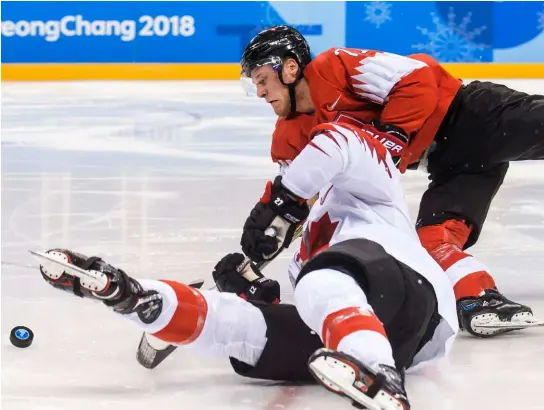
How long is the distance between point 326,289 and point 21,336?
0.83 metres

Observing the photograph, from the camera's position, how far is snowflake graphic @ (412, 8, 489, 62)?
891 centimetres

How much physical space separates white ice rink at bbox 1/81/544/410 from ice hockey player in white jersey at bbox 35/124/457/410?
0.36ft

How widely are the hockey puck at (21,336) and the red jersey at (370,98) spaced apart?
0.91 m

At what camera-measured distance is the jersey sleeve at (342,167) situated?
6.71 feet

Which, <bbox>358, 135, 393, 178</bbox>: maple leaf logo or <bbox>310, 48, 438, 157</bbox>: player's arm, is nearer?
<bbox>358, 135, 393, 178</bbox>: maple leaf logo

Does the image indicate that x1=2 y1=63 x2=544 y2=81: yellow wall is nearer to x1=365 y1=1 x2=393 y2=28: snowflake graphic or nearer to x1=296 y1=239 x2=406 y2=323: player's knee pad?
x1=365 y1=1 x2=393 y2=28: snowflake graphic

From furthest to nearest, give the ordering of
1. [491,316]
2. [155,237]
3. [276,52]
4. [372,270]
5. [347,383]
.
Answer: [155,237] < [276,52] < [491,316] < [372,270] < [347,383]

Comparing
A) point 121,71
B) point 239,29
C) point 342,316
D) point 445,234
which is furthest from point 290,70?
point 121,71

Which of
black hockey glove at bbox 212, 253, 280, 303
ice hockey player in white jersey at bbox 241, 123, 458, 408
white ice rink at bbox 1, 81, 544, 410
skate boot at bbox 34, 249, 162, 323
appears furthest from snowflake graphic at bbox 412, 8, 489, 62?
skate boot at bbox 34, 249, 162, 323

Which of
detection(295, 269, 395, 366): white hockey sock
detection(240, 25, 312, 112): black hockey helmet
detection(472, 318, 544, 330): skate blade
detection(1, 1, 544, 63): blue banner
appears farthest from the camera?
detection(1, 1, 544, 63): blue banner

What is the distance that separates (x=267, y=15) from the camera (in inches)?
355

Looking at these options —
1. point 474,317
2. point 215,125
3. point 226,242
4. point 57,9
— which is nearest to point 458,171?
point 474,317

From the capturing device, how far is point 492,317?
8.45 ft

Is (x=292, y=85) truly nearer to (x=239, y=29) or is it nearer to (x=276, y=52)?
(x=276, y=52)
